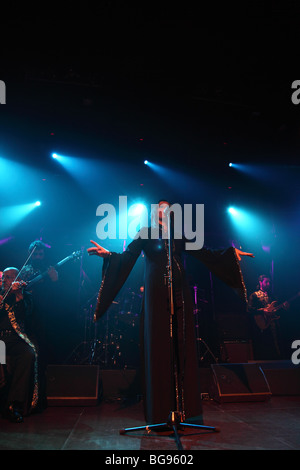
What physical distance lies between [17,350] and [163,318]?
2332 millimetres

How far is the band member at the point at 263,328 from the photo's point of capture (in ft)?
23.6

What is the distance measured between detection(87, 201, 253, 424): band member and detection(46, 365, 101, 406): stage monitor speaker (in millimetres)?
1568

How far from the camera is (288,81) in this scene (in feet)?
18.9

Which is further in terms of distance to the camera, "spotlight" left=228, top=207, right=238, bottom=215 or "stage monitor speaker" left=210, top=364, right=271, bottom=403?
"spotlight" left=228, top=207, right=238, bottom=215

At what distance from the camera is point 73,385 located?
4.37m

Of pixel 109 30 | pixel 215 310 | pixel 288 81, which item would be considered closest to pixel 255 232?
pixel 215 310

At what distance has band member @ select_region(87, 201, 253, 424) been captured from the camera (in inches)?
118

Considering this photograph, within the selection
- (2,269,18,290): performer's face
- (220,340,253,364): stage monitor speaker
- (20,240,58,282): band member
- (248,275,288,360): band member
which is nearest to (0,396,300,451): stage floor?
(2,269,18,290): performer's face

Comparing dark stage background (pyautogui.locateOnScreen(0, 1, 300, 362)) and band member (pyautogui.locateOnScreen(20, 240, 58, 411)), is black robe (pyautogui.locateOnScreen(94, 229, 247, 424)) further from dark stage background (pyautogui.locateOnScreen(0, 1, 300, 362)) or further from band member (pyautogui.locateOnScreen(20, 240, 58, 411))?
dark stage background (pyautogui.locateOnScreen(0, 1, 300, 362))

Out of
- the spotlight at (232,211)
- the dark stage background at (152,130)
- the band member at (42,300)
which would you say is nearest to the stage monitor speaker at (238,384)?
the band member at (42,300)

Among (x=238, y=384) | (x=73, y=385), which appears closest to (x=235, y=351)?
(x=238, y=384)

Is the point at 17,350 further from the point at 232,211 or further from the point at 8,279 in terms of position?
the point at 232,211

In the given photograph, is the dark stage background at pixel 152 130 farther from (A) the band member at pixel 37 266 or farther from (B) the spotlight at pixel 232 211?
(A) the band member at pixel 37 266

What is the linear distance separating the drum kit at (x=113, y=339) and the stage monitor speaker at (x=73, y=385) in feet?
5.08
